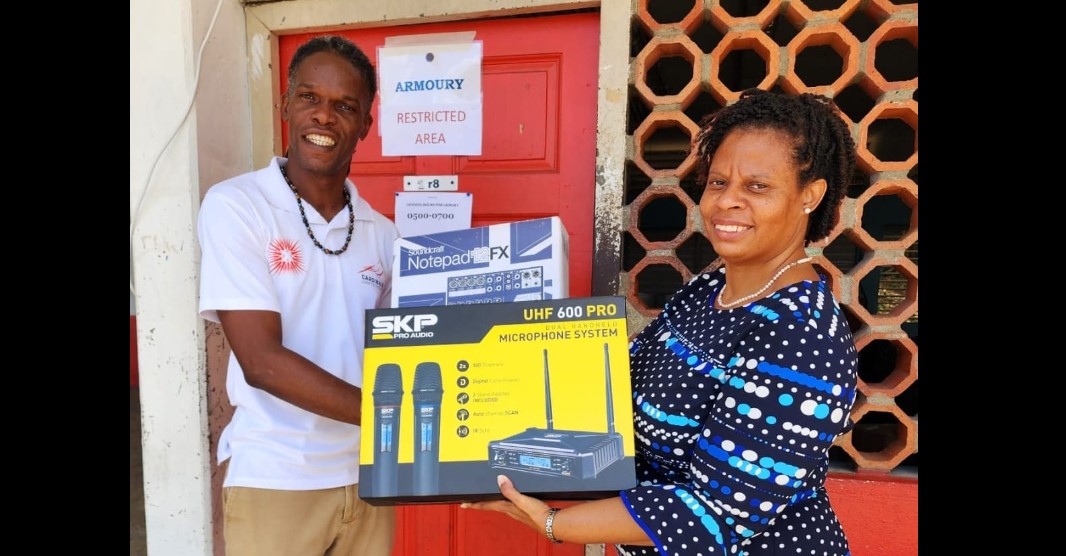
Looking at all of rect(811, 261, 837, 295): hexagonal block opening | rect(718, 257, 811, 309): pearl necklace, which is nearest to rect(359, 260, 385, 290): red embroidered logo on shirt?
rect(718, 257, 811, 309): pearl necklace

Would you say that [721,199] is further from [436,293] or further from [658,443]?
[436,293]

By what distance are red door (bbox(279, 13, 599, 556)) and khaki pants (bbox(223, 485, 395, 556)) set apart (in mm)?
727

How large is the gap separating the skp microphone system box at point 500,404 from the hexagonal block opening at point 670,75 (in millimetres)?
3129

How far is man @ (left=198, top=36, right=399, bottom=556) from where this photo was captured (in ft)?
3.83

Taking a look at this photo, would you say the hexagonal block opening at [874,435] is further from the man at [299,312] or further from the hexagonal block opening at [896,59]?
the hexagonal block opening at [896,59]

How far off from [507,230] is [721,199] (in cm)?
42

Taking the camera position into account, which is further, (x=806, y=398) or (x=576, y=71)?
(x=576, y=71)

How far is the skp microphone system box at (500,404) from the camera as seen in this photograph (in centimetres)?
94

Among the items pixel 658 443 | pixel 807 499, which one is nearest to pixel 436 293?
pixel 658 443

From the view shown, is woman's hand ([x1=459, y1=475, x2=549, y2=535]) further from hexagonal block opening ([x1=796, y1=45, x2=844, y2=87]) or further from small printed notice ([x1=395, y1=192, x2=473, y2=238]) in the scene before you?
hexagonal block opening ([x1=796, y1=45, x2=844, y2=87])

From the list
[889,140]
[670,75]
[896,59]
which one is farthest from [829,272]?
[889,140]

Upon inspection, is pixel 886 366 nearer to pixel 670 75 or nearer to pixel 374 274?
pixel 374 274

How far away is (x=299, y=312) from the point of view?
1.29m

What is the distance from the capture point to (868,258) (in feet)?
5.70
